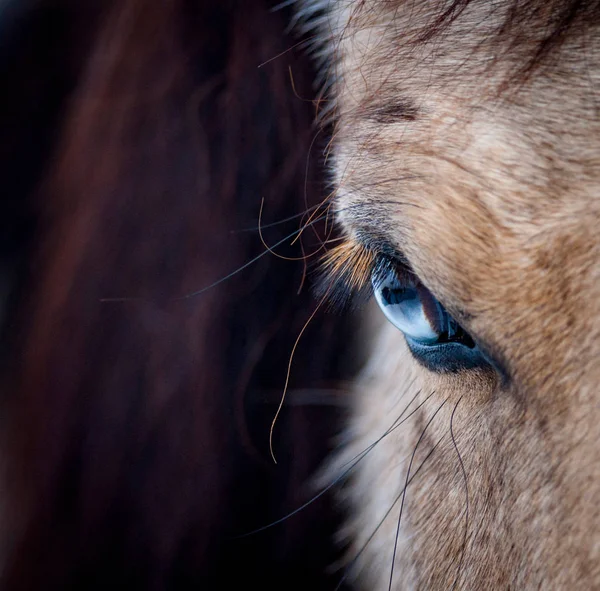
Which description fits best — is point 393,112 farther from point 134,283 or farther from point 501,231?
point 134,283

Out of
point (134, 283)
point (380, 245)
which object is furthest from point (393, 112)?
point (134, 283)

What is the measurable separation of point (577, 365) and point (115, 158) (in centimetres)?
61

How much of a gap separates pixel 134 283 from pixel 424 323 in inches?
16.0

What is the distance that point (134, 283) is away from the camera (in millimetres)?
778

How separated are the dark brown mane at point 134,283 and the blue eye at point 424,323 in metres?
0.29

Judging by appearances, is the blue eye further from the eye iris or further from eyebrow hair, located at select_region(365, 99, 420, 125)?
eyebrow hair, located at select_region(365, 99, 420, 125)

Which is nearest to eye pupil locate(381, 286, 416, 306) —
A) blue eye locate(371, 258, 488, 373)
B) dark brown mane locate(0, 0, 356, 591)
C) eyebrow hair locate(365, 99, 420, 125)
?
blue eye locate(371, 258, 488, 373)

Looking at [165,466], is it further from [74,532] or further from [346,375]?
[346,375]

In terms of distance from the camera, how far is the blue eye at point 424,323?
50cm

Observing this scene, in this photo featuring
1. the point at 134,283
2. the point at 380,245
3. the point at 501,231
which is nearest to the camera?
the point at 501,231

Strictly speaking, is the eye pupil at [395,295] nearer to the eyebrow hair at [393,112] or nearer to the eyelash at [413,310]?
the eyelash at [413,310]

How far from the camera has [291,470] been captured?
864 mm

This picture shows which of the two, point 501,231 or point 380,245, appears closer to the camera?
point 501,231

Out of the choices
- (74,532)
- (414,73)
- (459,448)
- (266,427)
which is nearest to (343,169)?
(414,73)
